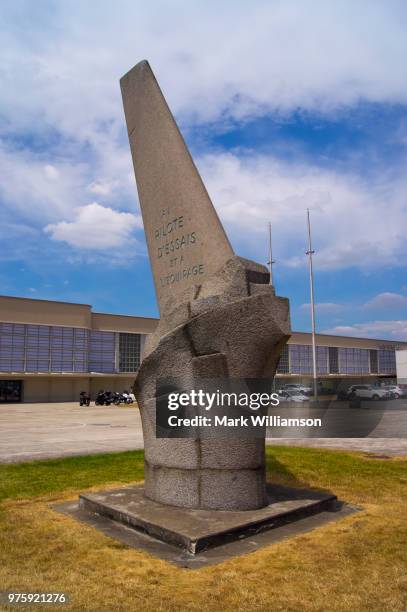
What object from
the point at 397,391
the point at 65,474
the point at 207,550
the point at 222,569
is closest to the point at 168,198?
the point at 207,550

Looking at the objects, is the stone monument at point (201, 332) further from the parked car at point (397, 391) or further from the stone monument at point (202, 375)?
→ the parked car at point (397, 391)

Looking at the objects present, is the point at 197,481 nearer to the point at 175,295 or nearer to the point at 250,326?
the point at 250,326

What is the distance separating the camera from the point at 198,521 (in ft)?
15.3

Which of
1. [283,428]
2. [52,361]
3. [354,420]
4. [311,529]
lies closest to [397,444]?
[283,428]

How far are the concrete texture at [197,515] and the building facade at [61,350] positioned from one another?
37.9 meters

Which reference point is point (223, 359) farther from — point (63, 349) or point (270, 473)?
point (63, 349)

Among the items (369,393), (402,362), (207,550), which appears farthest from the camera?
(402,362)

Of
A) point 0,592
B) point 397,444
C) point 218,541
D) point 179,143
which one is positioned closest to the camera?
point 0,592

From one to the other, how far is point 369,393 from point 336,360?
3312 centimetres

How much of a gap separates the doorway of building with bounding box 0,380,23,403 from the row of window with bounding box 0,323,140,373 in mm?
1369

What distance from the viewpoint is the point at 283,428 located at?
15.7m

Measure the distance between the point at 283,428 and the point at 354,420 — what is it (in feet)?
17.0

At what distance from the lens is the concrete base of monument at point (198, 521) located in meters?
4.29

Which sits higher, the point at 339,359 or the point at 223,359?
the point at 339,359
